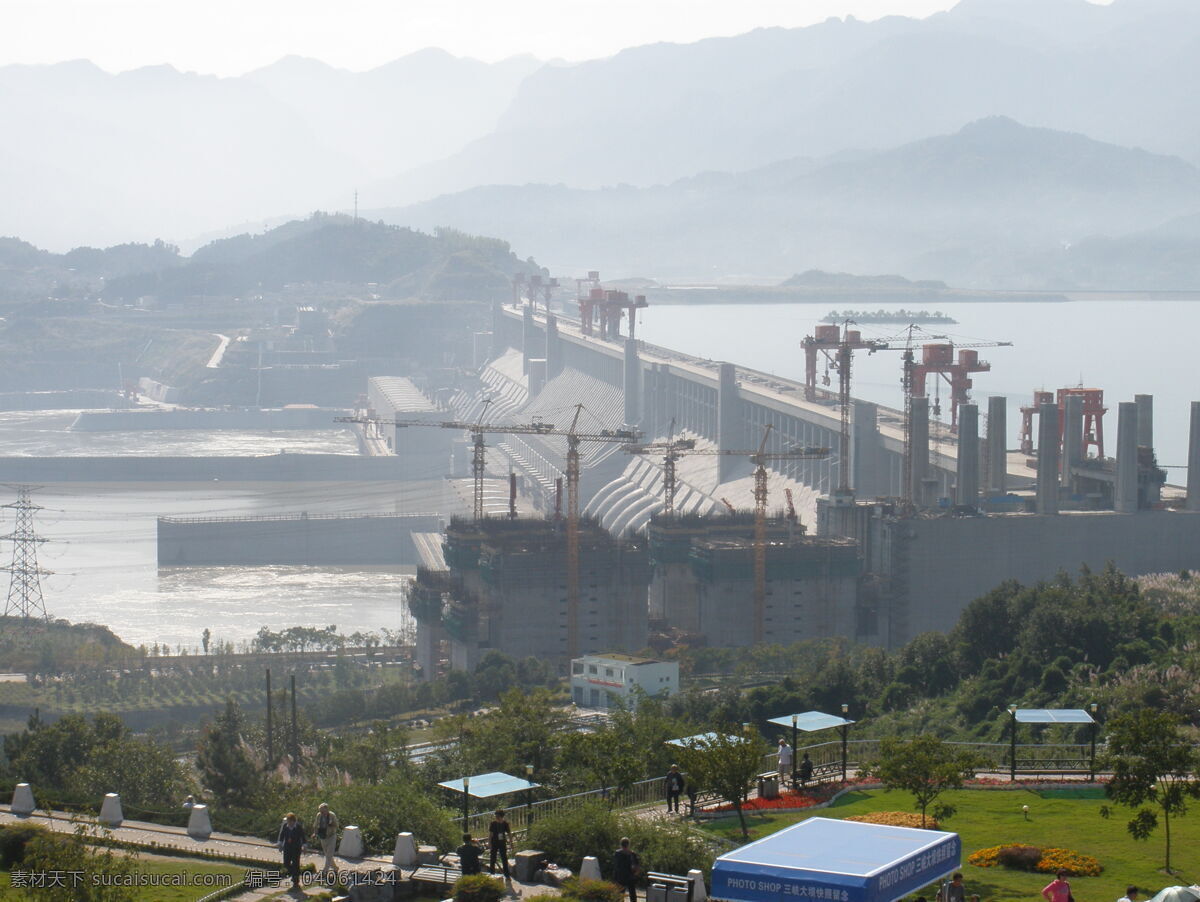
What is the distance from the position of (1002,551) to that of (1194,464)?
5.04 metres

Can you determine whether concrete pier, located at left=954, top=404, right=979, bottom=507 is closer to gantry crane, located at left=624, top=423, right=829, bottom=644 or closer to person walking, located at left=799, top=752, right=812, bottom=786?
gantry crane, located at left=624, top=423, right=829, bottom=644

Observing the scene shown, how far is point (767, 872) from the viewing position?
31.1 feet

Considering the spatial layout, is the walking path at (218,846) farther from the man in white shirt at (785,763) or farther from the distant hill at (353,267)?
the distant hill at (353,267)

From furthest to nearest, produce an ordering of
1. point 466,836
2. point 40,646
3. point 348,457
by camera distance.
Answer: point 348,457 < point 40,646 < point 466,836

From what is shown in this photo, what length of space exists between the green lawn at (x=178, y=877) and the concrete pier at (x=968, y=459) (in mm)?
28142

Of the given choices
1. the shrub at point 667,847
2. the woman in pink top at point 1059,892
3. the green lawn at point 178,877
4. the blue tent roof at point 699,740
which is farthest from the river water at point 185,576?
the woman in pink top at point 1059,892

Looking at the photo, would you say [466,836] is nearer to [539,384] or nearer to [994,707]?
[994,707]

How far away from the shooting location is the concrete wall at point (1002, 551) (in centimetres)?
3800

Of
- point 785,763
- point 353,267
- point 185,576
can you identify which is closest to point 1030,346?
point 353,267

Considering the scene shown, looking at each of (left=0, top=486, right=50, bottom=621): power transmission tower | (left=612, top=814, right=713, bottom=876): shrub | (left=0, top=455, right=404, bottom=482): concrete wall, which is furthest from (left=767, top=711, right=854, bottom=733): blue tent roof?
(left=0, top=455, right=404, bottom=482): concrete wall

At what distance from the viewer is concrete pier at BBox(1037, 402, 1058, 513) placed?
38.2 m

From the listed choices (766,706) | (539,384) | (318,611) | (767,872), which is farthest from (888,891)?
(539,384)

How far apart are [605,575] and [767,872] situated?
1168 inches

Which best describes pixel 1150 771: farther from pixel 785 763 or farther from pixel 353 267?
pixel 353 267
